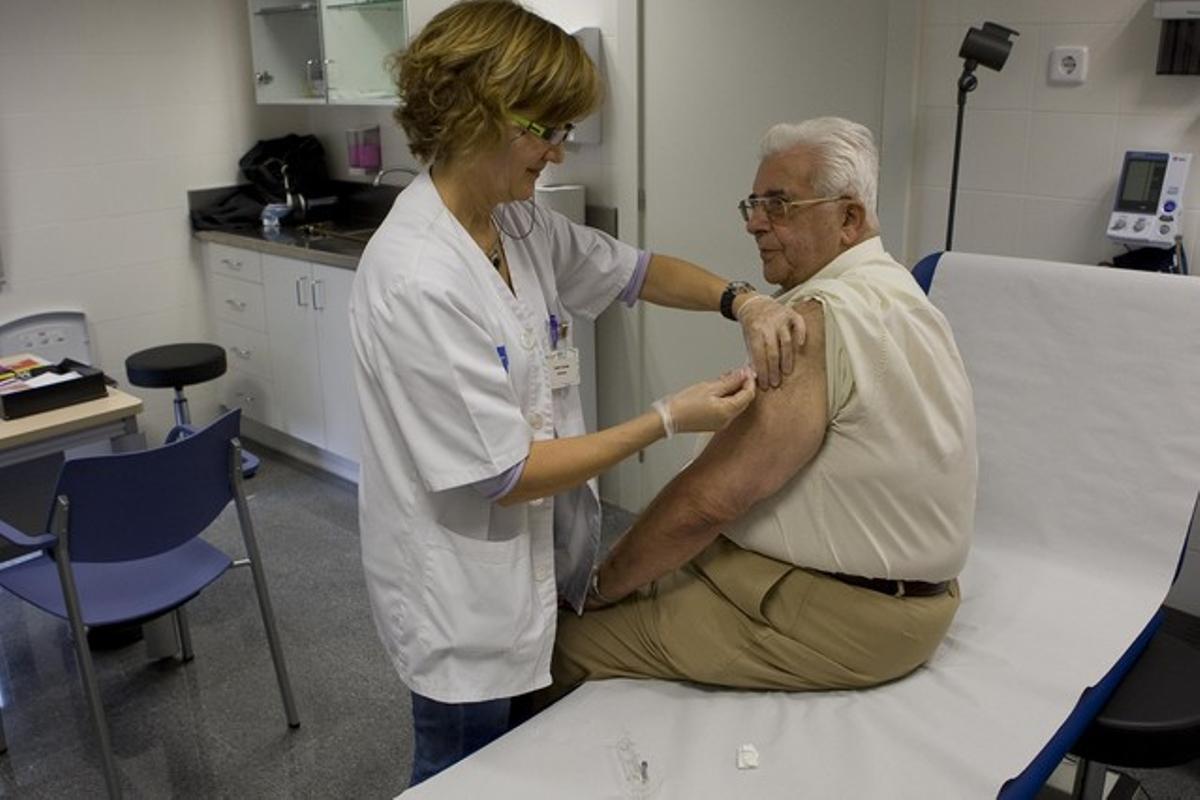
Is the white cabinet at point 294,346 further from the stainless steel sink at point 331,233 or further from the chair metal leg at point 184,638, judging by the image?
the chair metal leg at point 184,638

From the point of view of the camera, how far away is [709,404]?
1445mm

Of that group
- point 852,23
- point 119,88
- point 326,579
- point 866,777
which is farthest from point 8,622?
point 852,23

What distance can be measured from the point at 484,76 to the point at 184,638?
6.67 ft

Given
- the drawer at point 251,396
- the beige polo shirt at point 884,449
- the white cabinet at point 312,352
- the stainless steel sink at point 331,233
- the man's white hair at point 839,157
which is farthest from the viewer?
the drawer at point 251,396

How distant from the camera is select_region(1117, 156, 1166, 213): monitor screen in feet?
7.57

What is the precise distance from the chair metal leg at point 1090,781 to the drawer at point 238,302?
332 cm

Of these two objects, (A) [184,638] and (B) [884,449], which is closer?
(B) [884,449]

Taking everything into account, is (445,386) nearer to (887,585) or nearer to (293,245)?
(887,585)

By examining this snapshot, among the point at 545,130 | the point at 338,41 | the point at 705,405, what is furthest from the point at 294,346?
the point at 705,405

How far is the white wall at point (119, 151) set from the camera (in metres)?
3.83

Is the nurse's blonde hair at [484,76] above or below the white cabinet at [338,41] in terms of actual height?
below

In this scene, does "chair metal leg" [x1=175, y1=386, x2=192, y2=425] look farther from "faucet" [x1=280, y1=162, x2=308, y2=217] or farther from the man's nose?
the man's nose

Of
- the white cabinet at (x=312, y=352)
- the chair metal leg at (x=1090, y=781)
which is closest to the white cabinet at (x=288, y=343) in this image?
the white cabinet at (x=312, y=352)

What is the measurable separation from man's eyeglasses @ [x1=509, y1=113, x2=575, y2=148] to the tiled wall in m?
1.52
